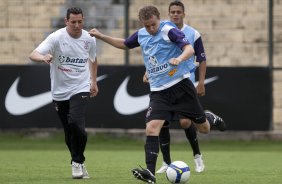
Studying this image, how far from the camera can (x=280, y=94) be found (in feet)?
64.6

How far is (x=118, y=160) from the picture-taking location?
1505 centimetres

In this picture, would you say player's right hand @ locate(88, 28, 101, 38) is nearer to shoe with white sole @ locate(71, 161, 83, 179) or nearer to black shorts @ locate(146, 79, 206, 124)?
black shorts @ locate(146, 79, 206, 124)

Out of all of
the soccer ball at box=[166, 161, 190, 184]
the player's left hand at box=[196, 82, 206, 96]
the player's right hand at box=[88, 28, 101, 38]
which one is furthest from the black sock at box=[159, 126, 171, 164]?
the soccer ball at box=[166, 161, 190, 184]

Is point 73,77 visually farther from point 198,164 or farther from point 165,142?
point 198,164

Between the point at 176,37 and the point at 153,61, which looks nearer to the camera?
the point at 176,37

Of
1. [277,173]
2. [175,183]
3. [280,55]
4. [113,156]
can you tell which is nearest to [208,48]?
[280,55]

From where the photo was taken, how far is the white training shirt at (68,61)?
11344 millimetres

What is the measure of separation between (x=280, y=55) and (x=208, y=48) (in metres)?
1.61

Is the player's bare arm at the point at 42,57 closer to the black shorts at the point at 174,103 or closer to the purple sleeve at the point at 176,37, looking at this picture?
the black shorts at the point at 174,103

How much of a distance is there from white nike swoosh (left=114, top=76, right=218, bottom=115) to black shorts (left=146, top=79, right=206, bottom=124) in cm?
793

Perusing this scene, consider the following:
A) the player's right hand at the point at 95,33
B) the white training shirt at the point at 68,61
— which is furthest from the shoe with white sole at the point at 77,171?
the player's right hand at the point at 95,33

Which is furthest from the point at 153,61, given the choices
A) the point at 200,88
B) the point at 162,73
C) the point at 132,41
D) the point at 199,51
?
the point at 199,51

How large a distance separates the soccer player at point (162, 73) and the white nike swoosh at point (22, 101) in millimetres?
8265

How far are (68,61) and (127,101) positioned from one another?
296 inches
